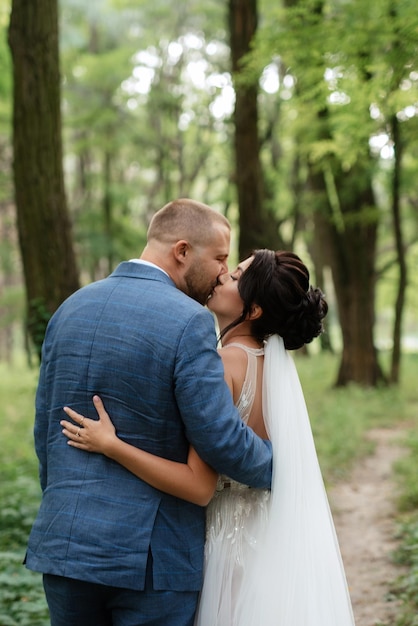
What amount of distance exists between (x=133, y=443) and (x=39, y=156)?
519 centimetres

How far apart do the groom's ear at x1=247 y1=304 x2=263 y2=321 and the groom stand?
43 cm

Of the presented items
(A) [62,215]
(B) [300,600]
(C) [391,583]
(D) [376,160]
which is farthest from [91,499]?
(D) [376,160]

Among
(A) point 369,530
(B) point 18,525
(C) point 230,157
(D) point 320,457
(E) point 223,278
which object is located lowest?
(D) point 320,457

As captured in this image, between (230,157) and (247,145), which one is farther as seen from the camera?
(230,157)

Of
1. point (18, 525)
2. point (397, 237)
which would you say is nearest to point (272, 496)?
point (18, 525)

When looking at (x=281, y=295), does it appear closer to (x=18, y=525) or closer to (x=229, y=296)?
(x=229, y=296)

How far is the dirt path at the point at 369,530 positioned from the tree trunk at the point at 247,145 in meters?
3.27

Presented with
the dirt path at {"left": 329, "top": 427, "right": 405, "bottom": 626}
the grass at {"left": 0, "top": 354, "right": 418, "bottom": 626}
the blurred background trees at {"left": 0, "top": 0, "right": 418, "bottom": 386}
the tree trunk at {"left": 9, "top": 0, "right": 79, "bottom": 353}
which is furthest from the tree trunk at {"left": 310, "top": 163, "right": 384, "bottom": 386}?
the tree trunk at {"left": 9, "top": 0, "right": 79, "bottom": 353}

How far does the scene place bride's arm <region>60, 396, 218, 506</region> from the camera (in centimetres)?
239

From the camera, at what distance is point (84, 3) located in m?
20.6

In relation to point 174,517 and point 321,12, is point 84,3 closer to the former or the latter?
point 321,12

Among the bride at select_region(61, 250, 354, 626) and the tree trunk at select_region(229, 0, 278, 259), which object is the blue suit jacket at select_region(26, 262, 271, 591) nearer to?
the bride at select_region(61, 250, 354, 626)

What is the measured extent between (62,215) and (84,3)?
15.4 meters

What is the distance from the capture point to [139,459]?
2.39 meters
